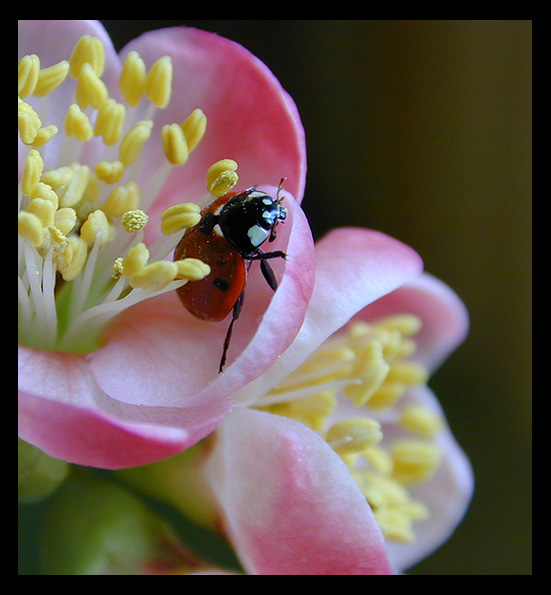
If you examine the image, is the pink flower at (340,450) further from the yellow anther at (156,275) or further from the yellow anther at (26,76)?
the yellow anther at (26,76)

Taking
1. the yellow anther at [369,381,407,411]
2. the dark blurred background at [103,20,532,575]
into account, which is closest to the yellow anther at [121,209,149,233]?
the yellow anther at [369,381,407,411]

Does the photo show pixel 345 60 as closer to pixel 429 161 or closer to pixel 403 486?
pixel 429 161

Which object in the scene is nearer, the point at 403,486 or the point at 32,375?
the point at 32,375

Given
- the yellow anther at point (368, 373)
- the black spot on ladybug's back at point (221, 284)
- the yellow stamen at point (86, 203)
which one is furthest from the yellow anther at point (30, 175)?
the yellow anther at point (368, 373)

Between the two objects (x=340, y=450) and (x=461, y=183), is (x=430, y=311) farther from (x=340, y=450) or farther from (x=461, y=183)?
(x=461, y=183)

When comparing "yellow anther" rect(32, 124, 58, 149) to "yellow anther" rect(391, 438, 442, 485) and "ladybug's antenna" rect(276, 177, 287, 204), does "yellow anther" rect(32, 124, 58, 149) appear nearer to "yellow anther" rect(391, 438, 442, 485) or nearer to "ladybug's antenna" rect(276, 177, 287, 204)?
"ladybug's antenna" rect(276, 177, 287, 204)

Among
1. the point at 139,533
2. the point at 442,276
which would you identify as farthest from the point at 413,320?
the point at 442,276
